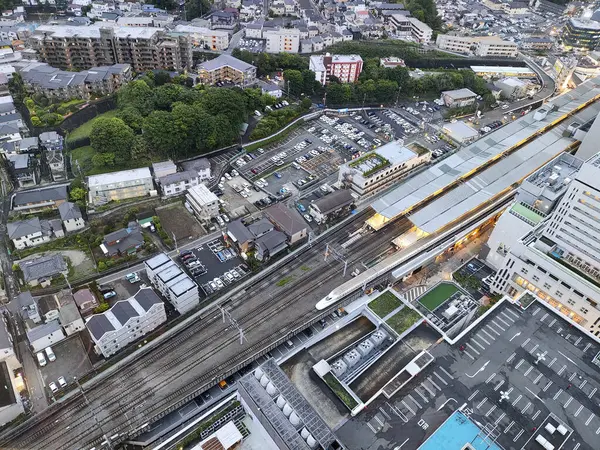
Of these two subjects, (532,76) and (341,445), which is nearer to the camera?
(341,445)

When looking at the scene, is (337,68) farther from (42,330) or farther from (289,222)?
(42,330)

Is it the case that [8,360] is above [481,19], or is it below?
below

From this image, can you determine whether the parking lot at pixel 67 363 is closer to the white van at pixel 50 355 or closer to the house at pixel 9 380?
the white van at pixel 50 355

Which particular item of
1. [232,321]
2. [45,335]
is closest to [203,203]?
[232,321]

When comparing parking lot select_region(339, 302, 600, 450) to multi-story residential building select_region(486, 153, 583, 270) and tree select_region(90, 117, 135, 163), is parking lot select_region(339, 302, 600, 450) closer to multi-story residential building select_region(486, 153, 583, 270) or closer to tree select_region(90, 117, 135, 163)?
multi-story residential building select_region(486, 153, 583, 270)

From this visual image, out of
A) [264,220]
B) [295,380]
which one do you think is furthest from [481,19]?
[295,380]

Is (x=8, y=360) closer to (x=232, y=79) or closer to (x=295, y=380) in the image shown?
(x=295, y=380)

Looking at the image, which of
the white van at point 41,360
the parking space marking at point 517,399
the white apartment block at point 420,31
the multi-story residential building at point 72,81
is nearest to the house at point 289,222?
the white van at point 41,360
